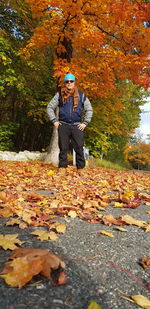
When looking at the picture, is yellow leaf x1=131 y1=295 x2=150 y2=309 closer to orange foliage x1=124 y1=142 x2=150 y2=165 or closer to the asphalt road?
the asphalt road

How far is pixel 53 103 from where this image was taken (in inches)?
208

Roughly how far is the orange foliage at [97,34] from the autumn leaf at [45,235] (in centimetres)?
555

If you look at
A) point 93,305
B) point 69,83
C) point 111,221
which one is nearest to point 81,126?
point 69,83

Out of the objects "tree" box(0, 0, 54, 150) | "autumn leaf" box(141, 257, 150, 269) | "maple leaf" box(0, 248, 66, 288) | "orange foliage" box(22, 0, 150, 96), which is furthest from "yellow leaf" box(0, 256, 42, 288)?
"tree" box(0, 0, 54, 150)

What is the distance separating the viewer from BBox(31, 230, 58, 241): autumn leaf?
1.77 metres

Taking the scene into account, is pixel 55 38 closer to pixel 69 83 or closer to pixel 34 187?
pixel 69 83

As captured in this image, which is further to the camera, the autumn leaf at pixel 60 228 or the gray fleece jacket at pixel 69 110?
the gray fleece jacket at pixel 69 110

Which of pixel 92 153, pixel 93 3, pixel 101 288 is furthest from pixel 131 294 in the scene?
pixel 92 153

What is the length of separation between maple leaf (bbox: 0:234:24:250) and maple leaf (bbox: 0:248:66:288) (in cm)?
29

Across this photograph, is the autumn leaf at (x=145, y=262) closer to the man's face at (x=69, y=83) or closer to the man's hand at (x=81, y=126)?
the man's hand at (x=81, y=126)

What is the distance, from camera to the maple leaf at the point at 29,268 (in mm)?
1155

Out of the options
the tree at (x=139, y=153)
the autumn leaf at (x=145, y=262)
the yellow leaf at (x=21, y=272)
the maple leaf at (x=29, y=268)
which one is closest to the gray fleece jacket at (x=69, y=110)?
the autumn leaf at (x=145, y=262)

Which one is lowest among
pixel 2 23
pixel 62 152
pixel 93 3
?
pixel 62 152

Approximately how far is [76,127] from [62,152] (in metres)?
0.61
